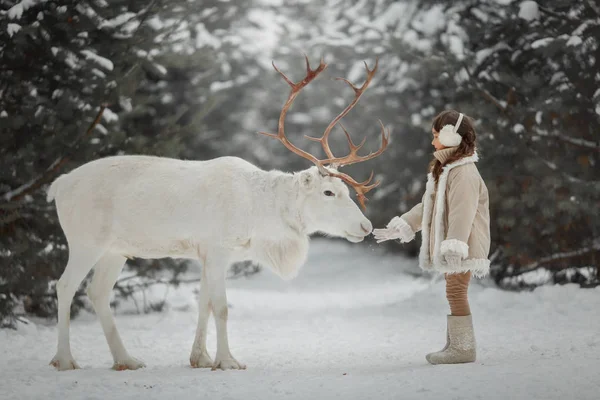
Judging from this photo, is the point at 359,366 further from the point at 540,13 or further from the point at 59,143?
the point at 540,13

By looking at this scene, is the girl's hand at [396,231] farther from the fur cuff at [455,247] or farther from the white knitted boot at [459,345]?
the white knitted boot at [459,345]

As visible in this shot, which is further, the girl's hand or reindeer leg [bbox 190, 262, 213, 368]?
reindeer leg [bbox 190, 262, 213, 368]

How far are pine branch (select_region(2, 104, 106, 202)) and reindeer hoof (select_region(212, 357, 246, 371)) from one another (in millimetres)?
3019

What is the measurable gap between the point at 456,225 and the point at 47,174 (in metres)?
4.31

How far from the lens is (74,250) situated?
5461mm

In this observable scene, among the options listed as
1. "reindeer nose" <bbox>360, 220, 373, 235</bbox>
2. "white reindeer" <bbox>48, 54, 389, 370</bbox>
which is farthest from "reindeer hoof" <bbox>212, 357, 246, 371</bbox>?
"reindeer nose" <bbox>360, 220, 373, 235</bbox>

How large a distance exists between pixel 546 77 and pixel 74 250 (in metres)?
5.73

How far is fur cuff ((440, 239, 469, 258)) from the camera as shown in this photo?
4.59 m

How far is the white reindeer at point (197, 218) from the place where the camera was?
5.38m

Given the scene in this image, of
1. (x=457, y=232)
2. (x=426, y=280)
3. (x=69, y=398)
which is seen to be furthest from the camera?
(x=426, y=280)

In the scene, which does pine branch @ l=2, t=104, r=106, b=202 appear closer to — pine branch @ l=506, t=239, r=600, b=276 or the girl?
the girl

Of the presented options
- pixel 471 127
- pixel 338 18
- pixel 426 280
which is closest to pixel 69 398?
pixel 471 127

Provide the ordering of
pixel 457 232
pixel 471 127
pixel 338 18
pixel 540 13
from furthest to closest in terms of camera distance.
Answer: pixel 338 18, pixel 540 13, pixel 471 127, pixel 457 232

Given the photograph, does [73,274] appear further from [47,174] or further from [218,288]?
[47,174]
